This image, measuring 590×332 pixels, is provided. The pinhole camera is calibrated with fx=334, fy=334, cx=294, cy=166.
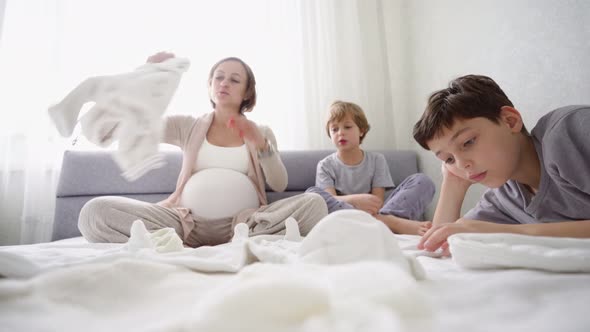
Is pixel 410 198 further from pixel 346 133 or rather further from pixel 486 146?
pixel 486 146

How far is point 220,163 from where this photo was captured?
4.33ft

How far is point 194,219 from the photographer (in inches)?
46.1

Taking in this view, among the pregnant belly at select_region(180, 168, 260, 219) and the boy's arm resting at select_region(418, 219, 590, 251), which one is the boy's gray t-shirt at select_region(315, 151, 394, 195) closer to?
the pregnant belly at select_region(180, 168, 260, 219)

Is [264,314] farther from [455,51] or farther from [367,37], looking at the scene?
[367,37]

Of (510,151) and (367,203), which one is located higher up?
(510,151)

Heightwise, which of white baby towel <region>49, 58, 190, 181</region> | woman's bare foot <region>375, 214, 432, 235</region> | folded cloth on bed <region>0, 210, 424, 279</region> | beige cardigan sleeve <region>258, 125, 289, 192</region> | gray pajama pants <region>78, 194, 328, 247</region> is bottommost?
woman's bare foot <region>375, 214, 432, 235</region>

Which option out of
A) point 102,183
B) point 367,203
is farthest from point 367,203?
point 102,183

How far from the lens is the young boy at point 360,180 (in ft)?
4.53

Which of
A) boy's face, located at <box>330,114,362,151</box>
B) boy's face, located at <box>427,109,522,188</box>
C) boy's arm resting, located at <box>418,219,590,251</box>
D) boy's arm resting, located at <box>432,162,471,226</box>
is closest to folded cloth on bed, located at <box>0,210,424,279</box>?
boy's arm resting, located at <box>418,219,590,251</box>

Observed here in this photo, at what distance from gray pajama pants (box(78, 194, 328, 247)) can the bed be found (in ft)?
2.05

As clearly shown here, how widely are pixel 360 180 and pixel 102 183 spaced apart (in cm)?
122

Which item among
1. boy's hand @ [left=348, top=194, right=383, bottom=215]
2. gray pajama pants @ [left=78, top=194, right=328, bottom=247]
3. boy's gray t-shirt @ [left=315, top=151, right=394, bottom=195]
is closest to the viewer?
gray pajama pants @ [left=78, top=194, right=328, bottom=247]

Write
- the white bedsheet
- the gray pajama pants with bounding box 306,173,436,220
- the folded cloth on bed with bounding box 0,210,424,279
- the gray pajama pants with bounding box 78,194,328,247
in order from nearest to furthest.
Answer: the white bedsheet, the folded cloth on bed with bounding box 0,210,424,279, the gray pajama pants with bounding box 78,194,328,247, the gray pajama pants with bounding box 306,173,436,220

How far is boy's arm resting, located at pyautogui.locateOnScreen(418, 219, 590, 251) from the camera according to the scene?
57cm
